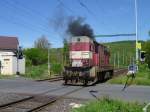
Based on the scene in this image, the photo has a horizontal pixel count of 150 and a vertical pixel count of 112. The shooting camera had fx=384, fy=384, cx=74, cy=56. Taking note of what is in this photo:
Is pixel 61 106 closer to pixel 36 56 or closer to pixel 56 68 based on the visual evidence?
pixel 56 68

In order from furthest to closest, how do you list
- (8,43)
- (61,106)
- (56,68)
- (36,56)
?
(36,56), (8,43), (56,68), (61,106)

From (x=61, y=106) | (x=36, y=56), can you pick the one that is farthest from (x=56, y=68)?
(x=61, y=106)

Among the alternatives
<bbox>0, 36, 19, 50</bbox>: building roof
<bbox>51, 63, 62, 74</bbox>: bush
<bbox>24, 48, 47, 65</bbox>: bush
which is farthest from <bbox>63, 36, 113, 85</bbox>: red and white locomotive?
<bbox>24, 48, 47, 65</bbox>: bush

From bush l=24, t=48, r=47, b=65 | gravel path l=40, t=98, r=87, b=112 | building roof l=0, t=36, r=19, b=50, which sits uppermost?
building roof l=0, t=36, r=19, b=50

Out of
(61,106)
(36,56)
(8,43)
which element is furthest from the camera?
(36,56)

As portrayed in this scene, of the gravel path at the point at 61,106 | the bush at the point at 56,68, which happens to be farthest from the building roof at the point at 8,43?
the gravel path at the point at 61,106

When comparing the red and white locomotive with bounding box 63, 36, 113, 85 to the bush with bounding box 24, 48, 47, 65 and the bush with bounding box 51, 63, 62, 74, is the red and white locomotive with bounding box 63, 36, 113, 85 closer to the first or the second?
the bush with bounding box 51, 63, 62, 74

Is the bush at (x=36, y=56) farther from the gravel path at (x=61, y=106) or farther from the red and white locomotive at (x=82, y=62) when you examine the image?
the gravel path at (x=61, y=106)

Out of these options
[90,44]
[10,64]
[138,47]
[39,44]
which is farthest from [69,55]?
[39,44]

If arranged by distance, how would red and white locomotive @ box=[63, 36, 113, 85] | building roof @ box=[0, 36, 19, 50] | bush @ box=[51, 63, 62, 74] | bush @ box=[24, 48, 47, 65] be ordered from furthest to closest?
1. bush @ box=[24, 48, 47, 65]
2. building roof @ box=[0, 36, 19, 50]
3. bush @ box=[51, 63, 62, 74]
4. red and white locomotive @ box=[63, 36, 113, 85]

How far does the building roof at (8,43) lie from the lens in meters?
86.6

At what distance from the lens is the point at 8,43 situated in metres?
88.6

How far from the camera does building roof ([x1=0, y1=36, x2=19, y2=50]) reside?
86562 mm

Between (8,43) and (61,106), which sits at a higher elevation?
(8,43)
